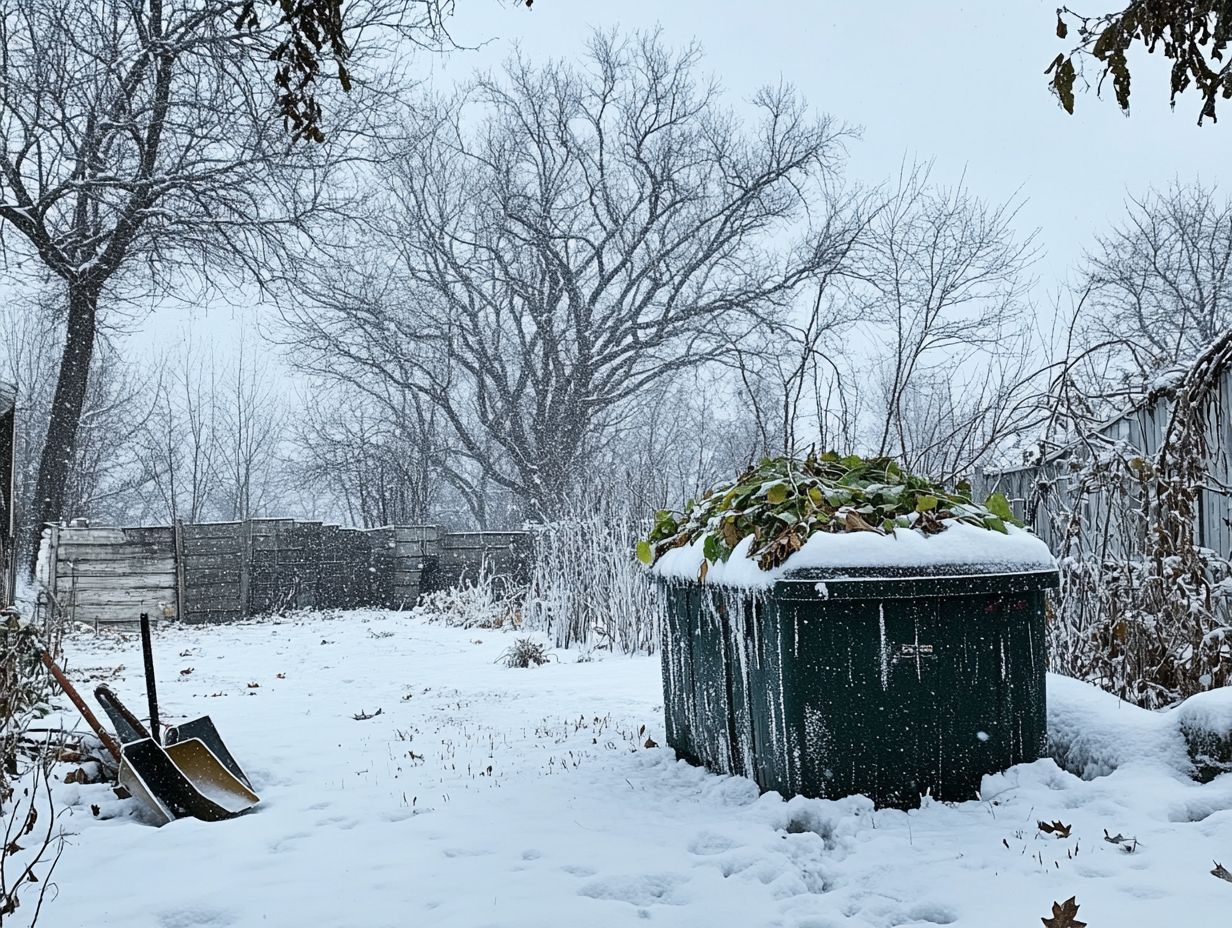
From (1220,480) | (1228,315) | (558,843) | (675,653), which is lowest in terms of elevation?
(558,843)

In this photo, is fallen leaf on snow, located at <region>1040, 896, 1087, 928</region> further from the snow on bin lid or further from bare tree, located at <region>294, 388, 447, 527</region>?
bare tree, located at <region>294, 388, 447, 527</region>

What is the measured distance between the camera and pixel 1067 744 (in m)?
3.35

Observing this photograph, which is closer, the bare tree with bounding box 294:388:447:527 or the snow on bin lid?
the snow on bin lid

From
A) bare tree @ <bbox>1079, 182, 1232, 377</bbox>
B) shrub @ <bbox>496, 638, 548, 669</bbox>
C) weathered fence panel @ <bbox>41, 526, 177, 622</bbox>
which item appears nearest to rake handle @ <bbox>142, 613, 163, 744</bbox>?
shrub @ <bbox>496, 638, 548, 669</bbox>

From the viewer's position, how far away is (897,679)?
3.06 meters

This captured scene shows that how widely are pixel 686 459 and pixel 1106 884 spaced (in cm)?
2572

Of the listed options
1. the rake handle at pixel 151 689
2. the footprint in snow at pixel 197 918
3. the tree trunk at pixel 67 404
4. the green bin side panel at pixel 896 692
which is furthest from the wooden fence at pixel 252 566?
the green bin side panel at pixel 896 692

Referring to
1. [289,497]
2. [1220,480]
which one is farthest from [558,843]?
[289,497]

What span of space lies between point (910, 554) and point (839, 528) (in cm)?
26

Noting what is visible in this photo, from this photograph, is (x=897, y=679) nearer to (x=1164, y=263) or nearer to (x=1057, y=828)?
(x=1057, y=828)

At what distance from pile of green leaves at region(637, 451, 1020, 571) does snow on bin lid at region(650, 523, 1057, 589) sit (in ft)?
0.17

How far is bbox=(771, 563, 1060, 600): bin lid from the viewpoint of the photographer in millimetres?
2980

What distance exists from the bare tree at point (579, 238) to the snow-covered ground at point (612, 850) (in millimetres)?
16180

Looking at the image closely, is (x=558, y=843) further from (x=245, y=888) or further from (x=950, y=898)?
(x=950, y=898)
